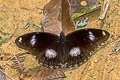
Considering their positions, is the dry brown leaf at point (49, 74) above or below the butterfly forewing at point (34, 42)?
below

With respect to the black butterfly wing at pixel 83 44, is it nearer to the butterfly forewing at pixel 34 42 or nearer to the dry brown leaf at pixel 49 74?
the dry brown leaf at pixel 49 74

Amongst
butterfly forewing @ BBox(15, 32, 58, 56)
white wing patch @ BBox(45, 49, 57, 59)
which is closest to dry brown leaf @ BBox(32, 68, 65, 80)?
white wing patch @ BBox(45, 49, 57, 59)

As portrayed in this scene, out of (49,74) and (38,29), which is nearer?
(49,74)

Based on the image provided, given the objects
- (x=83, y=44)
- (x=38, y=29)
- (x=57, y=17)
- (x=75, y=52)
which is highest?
(x=57, y=17)

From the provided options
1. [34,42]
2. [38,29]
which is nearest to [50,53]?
[34,42]

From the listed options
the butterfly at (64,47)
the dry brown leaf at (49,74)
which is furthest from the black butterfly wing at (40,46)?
the dry brown leaf at (49,74)

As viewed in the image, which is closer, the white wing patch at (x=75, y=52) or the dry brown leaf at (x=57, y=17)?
the white wing patch at (x=75, y=52)

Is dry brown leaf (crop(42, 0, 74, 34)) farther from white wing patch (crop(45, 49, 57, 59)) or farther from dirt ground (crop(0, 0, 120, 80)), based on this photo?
white wing patch (crop(45, 49, 57, 59))

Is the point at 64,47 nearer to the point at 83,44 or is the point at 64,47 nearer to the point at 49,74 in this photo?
the point at 83,44
